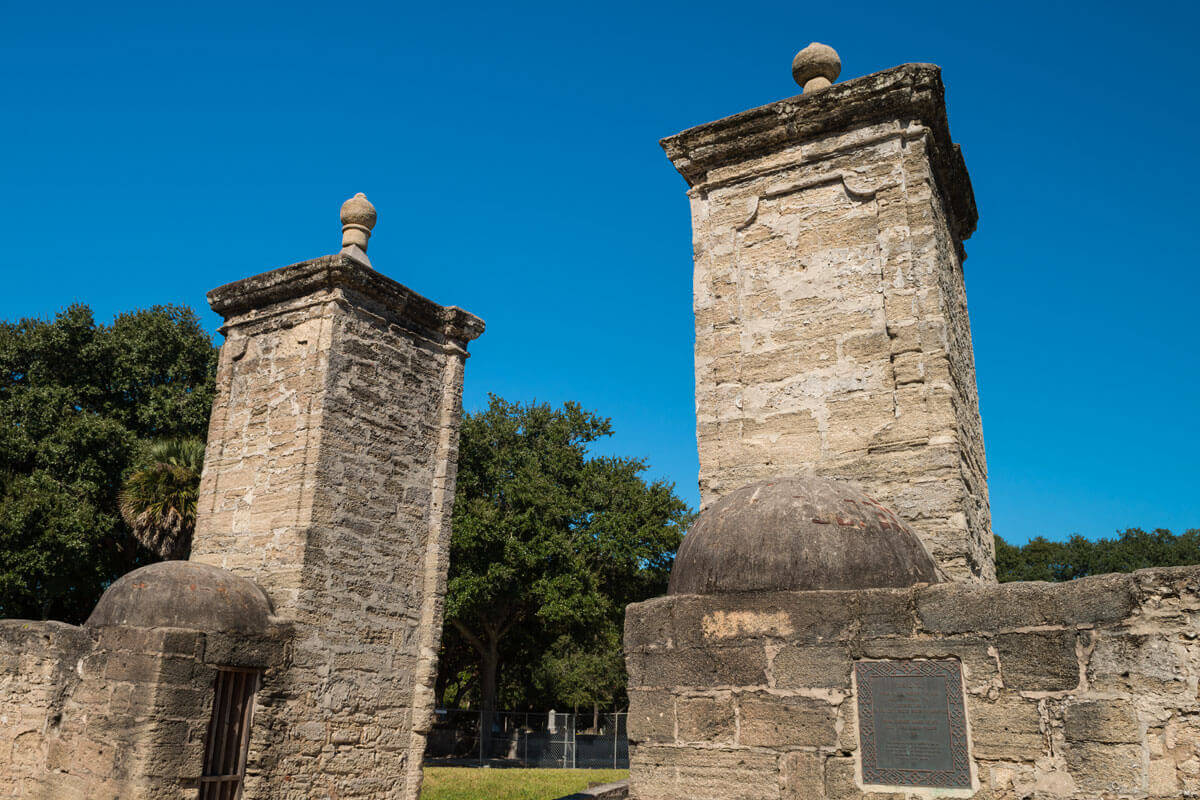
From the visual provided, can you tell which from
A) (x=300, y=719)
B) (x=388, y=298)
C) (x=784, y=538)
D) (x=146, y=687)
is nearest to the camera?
(x=784, y=538)

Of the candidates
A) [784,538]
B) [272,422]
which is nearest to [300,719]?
[272,422]

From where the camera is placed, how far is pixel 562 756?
67.1ft

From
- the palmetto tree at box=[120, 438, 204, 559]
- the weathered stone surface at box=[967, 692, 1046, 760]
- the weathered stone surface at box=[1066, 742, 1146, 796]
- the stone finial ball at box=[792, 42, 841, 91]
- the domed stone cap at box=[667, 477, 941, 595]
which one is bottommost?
the weathered stone surface at box=[1066, 742, 1146, 796]

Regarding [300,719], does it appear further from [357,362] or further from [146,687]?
[357,362]

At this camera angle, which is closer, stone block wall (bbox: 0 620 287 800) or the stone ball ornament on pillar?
stone block wall (bbox: 0 620 287 800)

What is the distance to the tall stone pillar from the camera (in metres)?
6.84

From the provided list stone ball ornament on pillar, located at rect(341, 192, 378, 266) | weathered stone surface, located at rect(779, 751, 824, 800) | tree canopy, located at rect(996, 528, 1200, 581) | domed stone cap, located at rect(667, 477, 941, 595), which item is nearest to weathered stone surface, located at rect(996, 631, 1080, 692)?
domed stone cap, located at rect(667, 477, 941, 595)

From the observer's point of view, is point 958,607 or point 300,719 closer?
point 958,607

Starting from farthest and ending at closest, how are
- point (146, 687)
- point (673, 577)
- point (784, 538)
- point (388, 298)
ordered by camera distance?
point (388, 298) < point (146, 687) < point (673, 577) < point (784, 538)

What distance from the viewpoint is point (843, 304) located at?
532 centimetres

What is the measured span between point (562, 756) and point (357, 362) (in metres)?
15.5

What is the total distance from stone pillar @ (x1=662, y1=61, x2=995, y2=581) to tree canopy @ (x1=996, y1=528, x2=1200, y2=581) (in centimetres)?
2969

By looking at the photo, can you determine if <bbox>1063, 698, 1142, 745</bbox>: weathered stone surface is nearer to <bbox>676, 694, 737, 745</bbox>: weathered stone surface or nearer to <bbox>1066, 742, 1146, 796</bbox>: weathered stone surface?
<bbox>1066, 742, 1146, 796</bbox>: weathered stone surface

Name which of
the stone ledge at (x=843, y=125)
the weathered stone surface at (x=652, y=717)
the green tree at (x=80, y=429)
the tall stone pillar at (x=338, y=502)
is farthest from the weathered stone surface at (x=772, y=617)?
the green tree at (x=80, y=429)
